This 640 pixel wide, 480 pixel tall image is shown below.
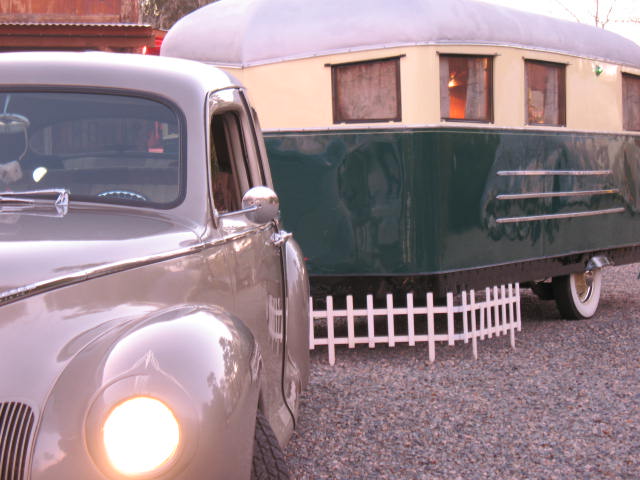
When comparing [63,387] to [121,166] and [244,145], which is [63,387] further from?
[244,145]

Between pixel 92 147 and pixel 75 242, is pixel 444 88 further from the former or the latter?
pixel 75 242

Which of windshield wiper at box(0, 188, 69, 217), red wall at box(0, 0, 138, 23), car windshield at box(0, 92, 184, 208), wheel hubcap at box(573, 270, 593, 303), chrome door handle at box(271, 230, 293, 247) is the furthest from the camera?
red wall at box(0, 0, 138, 23)

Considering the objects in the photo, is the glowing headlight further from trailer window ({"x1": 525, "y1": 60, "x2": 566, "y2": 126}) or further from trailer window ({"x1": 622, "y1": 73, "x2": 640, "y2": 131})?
trailer window ({"x1": 622, "y1": 73, "x2": 640, "y2": 131})

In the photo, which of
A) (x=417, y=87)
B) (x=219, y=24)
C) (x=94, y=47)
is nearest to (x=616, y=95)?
(x=417, y=87)

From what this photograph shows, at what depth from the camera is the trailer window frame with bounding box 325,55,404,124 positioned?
24.6 feet

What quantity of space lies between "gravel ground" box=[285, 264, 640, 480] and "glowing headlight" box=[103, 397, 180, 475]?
248 centimetres

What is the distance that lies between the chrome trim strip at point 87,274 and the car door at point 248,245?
451 mm

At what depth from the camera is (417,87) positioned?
7402 mm

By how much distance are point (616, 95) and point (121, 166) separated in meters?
7.61

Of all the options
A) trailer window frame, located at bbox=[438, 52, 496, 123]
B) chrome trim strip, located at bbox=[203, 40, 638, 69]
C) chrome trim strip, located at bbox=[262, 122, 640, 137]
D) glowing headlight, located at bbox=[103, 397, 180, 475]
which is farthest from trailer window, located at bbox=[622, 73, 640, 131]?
glowing headlight, located at bbox=[103, 397, 180, 475]

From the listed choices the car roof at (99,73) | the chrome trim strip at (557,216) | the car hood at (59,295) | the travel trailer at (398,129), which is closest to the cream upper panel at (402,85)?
the travel trailer at (398,129)

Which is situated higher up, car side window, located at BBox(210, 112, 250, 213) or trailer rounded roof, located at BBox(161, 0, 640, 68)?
trailer rounded roof, located at BBox(161, 0, 640, 68)

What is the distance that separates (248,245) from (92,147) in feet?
2.27

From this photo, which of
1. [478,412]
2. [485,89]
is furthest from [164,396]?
[485,89]
